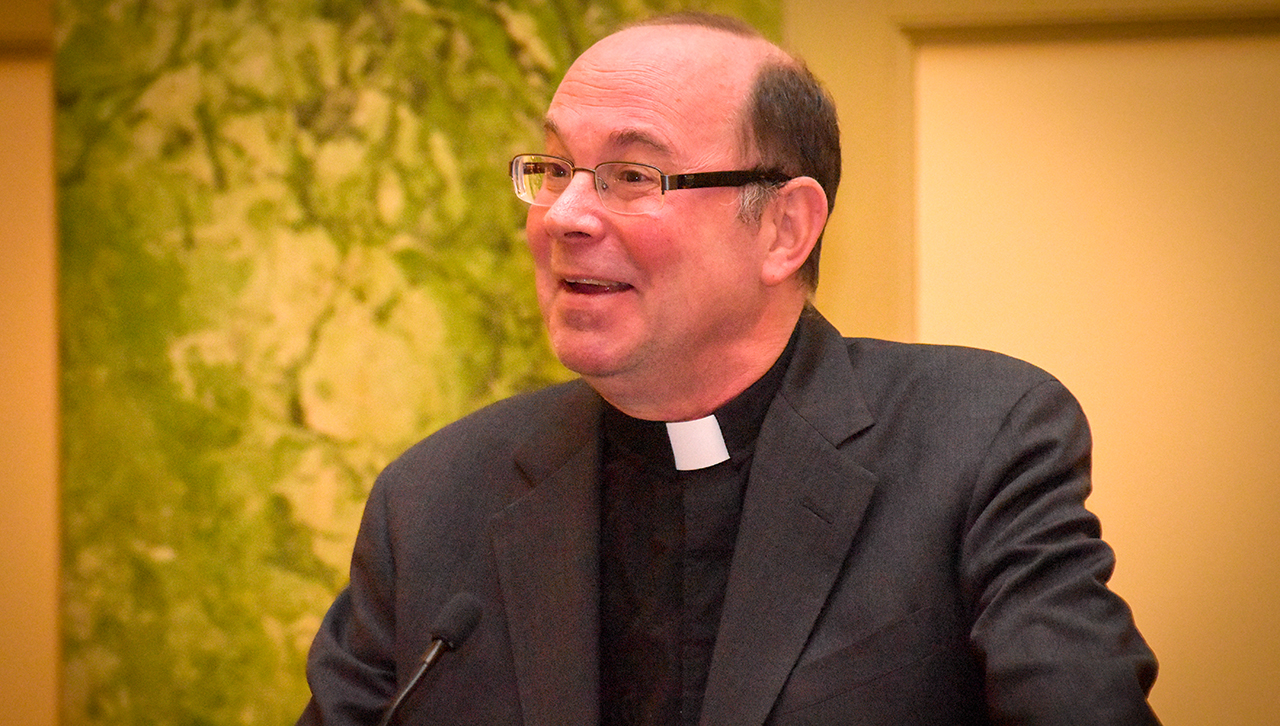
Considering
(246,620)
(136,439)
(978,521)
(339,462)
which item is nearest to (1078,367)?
(978,521)

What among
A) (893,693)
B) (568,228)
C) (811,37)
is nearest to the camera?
(893,693)

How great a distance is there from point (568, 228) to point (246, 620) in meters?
1.60

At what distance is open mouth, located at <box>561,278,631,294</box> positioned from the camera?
1578 millimetres


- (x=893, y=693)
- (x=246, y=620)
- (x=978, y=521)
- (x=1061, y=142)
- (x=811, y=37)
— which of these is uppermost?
(x=811, y=37)

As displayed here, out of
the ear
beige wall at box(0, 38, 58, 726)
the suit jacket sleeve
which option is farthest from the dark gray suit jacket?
beige wall at box(0, 38, 58, 726)

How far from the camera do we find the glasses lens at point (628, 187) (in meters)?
1.56

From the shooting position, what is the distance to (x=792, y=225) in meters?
1.72

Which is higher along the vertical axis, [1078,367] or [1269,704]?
[1078,367]

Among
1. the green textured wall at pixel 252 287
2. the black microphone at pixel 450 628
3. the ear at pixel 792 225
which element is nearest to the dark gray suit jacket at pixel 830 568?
the ear at pixel 792 225

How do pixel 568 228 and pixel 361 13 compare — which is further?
pixel 361 13

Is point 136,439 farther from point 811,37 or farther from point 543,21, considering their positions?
point 811,37

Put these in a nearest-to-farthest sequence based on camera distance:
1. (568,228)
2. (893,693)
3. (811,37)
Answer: (893,693)
(568,228)
(811,37)

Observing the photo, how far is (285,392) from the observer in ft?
8.59

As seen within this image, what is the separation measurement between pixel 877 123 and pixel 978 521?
148 centimetres
